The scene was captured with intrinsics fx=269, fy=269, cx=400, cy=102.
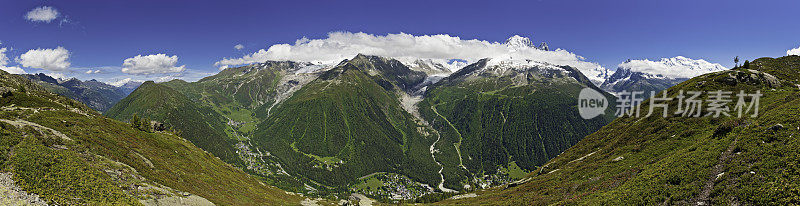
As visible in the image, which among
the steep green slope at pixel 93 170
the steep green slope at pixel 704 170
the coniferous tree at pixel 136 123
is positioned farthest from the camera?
the coniferous tree at pixel 136 123

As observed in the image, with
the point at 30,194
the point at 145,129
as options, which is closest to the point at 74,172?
the point at 30,194

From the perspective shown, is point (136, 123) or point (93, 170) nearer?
point (93, 170)

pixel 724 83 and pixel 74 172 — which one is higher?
pixel 724 83

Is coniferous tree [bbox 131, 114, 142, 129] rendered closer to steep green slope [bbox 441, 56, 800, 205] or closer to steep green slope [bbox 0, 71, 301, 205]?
steep green slope [bbox 0, 71, 301, 205]

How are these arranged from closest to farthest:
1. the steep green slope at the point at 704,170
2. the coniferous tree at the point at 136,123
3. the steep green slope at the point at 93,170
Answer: the steep green slope at the point at 704,170 < the steep green slope at the point at 93,170 < the coniferous tree at the point at 136,123

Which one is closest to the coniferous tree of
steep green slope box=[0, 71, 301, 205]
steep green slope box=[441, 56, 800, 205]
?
steep green slope box=[0, 71, 301, 205]

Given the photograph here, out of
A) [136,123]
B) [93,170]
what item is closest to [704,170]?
[93,170]

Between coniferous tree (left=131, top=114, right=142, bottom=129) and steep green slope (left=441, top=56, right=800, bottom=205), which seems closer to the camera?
steep green slope (left=441, top=56, right=800, bottom=205)

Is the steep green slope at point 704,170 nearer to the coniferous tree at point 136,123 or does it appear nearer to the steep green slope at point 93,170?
the steep green slope at point 93,170

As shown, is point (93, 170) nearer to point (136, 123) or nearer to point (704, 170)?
point (704, 170)

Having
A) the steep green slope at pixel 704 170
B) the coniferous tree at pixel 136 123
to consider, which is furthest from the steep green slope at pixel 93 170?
the steep green slope at pixel 704 170

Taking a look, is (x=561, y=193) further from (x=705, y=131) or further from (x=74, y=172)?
(x=74, y=172)
